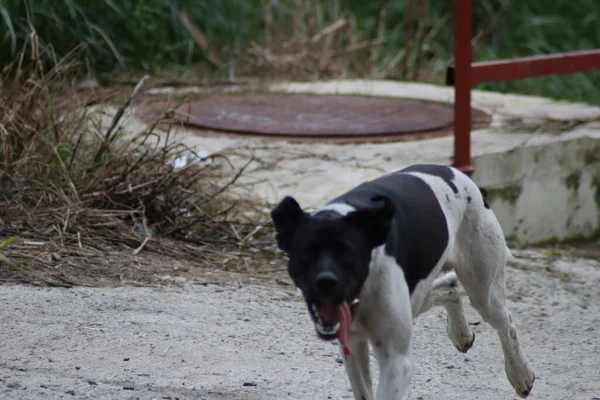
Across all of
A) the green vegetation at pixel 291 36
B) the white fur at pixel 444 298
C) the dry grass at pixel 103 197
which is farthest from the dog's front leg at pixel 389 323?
the green vegetation at pixel 291 36

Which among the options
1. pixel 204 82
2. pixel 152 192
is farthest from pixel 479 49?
pixel 152 192

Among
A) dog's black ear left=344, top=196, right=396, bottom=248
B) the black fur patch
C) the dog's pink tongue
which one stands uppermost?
dog's black ear left=344, top=196, right=396, bottom=248

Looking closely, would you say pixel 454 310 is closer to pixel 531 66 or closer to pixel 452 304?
pixel 452 304

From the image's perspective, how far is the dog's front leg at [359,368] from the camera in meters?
2.76

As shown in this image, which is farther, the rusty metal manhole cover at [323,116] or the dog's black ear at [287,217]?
the rusty metal manhole cover at [323,116]

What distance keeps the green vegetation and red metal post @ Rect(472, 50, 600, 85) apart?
7.33ft

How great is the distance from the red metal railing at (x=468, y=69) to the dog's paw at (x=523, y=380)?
72.8 inches

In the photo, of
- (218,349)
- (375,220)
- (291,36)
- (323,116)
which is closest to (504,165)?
(323,116)

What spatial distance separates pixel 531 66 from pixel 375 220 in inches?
127

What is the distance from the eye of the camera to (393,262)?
102 inches

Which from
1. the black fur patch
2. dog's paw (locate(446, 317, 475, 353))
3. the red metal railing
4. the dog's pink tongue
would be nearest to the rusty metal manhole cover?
the red metal railing

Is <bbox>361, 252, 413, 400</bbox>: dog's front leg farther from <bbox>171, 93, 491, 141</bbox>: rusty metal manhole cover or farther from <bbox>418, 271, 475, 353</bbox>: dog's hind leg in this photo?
<bbox>171, 93, 491, 141</bbox>: rusty metal manhole cover

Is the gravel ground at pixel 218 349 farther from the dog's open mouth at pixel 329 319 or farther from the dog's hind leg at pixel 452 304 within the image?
the dog's open mouth at pixel 329 319

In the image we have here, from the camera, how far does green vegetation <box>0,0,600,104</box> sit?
21.3ft
